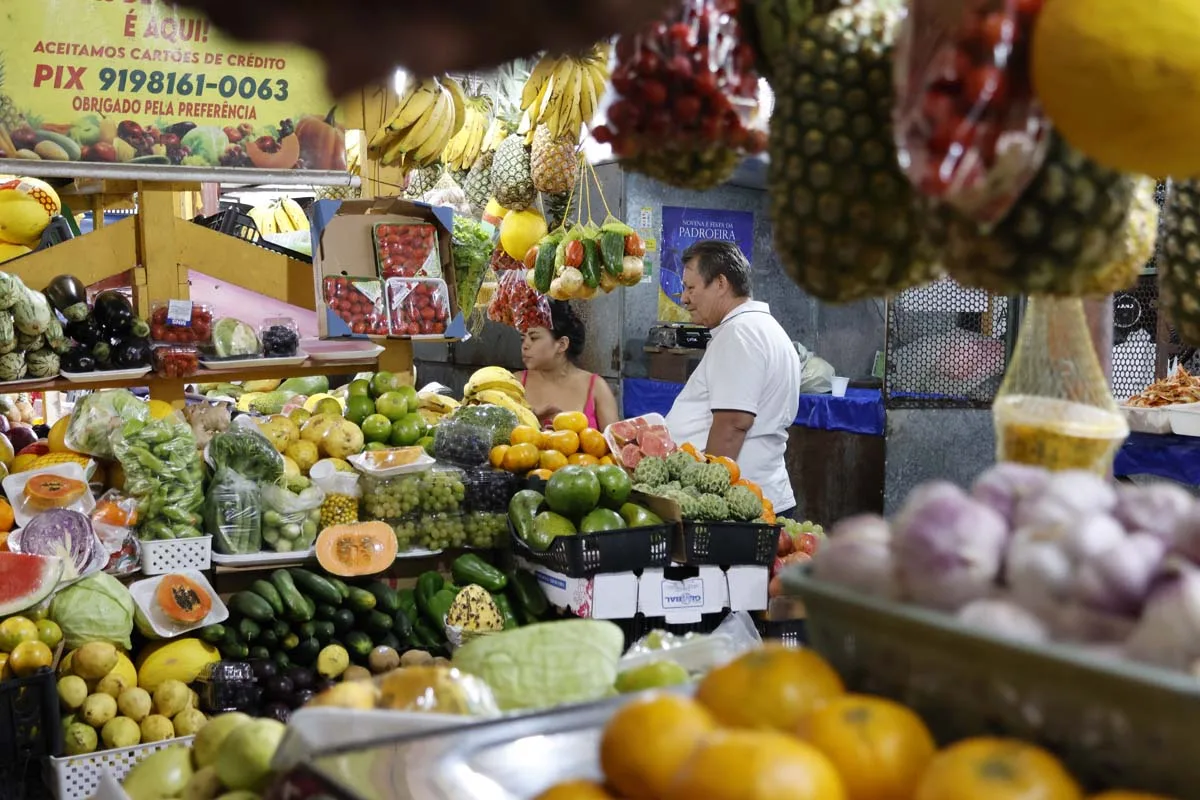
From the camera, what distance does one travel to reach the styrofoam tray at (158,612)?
334 centimetres

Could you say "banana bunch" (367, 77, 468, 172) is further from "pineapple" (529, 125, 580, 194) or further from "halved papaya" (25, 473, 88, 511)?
"halved papaya" (25, 473, 88, 511)

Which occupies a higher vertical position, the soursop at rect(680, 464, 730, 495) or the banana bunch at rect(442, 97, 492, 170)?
the banana bunch at rect(442, 97, 492, 170)

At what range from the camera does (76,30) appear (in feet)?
10.9

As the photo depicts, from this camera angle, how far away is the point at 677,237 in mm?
8125

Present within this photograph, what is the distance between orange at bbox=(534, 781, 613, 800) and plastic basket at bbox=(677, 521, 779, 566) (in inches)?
97.1

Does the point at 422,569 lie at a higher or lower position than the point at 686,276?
lower

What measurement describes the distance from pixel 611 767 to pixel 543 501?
2588mm

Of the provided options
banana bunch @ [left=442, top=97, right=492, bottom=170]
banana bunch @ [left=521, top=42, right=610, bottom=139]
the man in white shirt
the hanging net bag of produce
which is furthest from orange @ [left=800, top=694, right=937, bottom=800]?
banana bunch @ [left=442, top=97, right=492, bottom=170]

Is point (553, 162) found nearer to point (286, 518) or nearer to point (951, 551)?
point (286, 518)

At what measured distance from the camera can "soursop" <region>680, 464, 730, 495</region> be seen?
3.72 meters

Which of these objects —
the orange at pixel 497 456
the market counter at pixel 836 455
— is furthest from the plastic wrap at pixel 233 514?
the market counter at pixel 836 455

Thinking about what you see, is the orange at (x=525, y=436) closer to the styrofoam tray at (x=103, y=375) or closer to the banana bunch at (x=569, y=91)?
the styrofoam tray at (x=103, y=375)

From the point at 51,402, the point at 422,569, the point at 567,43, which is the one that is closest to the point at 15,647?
the point at 422,569

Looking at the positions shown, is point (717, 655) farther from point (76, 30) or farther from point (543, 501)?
point (76, 30)
